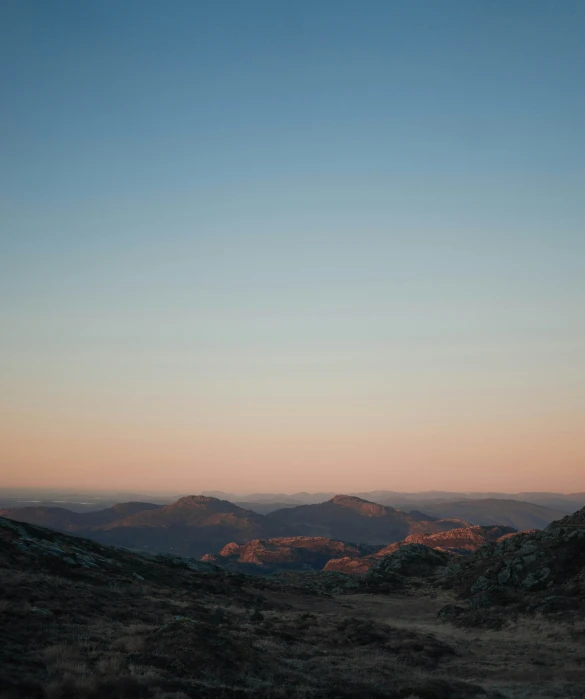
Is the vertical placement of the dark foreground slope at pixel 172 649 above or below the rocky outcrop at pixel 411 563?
above

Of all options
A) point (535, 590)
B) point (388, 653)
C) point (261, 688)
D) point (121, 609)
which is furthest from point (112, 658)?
point (535, 590)

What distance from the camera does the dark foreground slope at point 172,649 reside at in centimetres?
1547

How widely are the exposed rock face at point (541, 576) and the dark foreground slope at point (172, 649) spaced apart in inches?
589

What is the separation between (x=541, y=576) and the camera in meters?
49.4

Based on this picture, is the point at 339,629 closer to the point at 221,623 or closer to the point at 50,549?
the point at 221,623

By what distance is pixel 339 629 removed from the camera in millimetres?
35000

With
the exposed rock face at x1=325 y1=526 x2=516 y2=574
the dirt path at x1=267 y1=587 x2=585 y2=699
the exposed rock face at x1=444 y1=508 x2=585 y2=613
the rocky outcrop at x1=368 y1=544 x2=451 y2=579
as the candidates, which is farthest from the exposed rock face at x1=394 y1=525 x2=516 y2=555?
the dirt path at x1=267 y1=587 x2=585 y2=699

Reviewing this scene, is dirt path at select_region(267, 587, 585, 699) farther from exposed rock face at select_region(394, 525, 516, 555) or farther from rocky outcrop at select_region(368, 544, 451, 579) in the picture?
exposed rock face at select_region(394, 525, 516, 555)

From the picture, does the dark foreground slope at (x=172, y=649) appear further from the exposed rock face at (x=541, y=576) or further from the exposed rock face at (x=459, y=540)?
the exposed rock face at (x=459, y=540)

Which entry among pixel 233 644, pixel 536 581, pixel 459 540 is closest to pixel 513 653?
pixel 233 644

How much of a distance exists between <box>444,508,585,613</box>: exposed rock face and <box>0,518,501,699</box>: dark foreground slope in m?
15.0

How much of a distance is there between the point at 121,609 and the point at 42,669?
49.0 ft

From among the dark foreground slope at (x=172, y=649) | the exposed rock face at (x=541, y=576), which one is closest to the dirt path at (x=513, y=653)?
the dark foreground slope at (x=172, y=649)

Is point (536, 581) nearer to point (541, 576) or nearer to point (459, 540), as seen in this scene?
point (541, 576)
